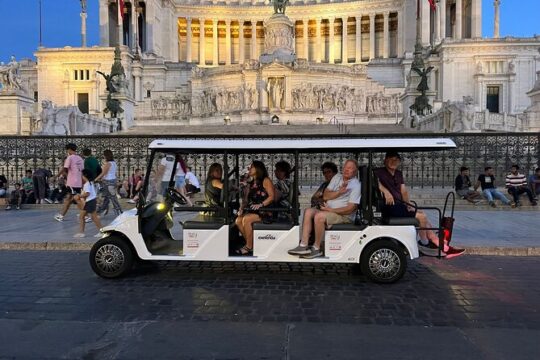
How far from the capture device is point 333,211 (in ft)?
22.4

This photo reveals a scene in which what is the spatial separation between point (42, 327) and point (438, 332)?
13.0 feet

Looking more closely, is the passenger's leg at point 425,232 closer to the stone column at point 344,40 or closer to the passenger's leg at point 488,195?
the passenger's leg at point 488,195

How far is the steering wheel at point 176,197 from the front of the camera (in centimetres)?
722

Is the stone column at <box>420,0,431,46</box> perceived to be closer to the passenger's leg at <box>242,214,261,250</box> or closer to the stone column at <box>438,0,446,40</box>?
the stone column at <box>438,0,446,40</box>

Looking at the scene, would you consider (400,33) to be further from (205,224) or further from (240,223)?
(205,224)

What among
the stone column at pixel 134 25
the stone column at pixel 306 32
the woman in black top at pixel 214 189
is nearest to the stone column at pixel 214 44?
the stone column at pixel 306 32

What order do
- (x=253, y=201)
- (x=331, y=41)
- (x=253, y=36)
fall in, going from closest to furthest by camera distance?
(x=253, y=201) → (x=253, y=36) → (x=331, y=41)

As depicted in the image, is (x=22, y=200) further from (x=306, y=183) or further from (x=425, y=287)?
(x=425, y=287)

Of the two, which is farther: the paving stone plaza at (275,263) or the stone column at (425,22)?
the stone column at (425,22)

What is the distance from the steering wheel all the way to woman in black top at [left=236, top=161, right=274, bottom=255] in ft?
3.06

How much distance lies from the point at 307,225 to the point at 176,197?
80.6 inches

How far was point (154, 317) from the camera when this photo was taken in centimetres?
516

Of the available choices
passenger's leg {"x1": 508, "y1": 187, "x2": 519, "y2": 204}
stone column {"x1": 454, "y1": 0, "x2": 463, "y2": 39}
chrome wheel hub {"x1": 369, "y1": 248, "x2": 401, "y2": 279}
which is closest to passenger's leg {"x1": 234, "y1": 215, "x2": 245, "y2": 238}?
chrome wheel hub {"x1": 369, "y1": 248, "x2": 401, "y2": 279}

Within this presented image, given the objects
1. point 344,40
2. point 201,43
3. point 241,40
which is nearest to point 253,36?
point 241,40
